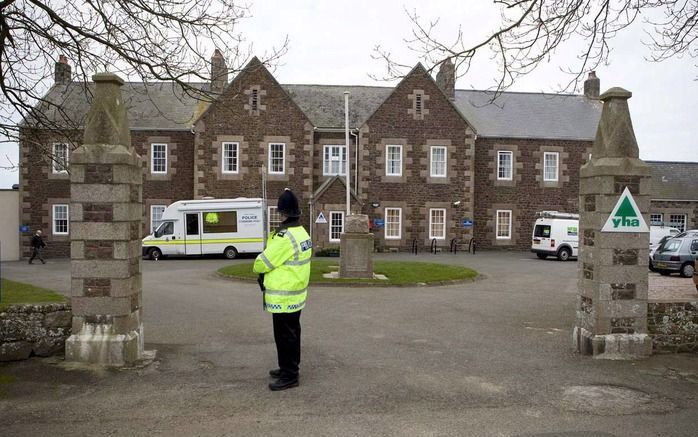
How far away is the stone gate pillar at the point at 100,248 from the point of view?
732 centimetres

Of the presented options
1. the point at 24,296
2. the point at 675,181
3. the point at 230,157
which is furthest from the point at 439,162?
the point at 24,296

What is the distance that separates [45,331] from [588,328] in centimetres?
731

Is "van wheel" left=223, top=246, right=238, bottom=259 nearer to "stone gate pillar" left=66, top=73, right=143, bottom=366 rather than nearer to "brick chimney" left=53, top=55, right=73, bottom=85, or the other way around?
"brick chimney" left=53, top=55, right=73, bottom=85

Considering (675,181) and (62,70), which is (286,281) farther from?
(675,181)

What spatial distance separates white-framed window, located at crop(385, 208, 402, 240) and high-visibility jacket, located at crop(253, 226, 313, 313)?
2636 cm

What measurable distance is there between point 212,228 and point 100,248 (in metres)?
21.3

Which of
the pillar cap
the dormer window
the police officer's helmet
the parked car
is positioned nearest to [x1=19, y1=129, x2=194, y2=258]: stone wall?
the dormer window

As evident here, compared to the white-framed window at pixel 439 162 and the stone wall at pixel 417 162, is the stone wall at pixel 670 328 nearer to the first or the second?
the stone wall at pixel 417 162

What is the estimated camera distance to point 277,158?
32219mm

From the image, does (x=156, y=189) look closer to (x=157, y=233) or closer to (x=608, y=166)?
(x=157, y=233)

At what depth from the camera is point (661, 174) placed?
130 feet

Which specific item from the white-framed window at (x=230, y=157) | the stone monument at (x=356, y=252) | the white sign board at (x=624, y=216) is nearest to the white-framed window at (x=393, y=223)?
the white-framed window at (x=230, y=157)

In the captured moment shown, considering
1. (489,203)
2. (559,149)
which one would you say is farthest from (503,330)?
(559,149)

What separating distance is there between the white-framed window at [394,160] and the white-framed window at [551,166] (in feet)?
29.8
